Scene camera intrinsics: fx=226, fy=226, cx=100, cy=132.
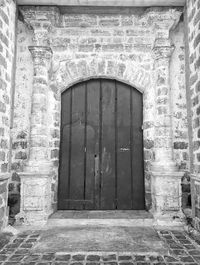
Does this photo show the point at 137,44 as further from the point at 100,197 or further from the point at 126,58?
the point at 100,197

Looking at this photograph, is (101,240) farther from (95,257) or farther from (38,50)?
(38,50)

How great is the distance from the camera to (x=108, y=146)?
4066 mm

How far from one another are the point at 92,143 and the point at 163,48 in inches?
80.4

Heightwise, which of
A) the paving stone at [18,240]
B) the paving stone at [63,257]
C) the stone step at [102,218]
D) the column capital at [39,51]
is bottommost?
the paving stone at [63,257]

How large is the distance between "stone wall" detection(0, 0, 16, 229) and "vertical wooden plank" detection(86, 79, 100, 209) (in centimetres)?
133

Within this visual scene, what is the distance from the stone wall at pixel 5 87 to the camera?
331 centimetres

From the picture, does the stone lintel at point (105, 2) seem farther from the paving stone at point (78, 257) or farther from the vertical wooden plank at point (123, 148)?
the paving stone at point (78, 257)

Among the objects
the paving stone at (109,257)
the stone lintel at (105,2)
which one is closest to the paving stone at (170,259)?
the paving stone at (109,257)

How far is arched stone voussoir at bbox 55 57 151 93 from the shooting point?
156 inches

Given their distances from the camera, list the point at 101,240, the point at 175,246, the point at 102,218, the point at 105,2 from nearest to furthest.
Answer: the point at 175,246 < the point at 101,240 < the point at 102,218 < the point at 105,2

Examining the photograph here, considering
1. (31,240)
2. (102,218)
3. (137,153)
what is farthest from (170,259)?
(137,153)

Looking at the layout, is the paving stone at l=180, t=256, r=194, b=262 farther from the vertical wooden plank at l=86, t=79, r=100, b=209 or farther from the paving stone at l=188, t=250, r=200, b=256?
the vertical wooden plank at l=86, t=79, r=100, b=209

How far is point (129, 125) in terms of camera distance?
13.5 feet

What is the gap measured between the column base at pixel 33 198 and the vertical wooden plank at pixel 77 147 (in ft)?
Answer: 1.94
